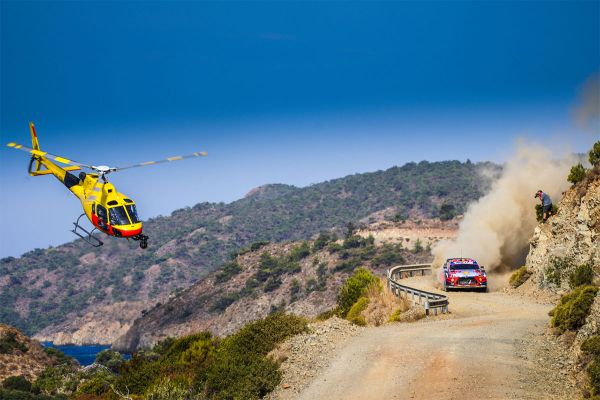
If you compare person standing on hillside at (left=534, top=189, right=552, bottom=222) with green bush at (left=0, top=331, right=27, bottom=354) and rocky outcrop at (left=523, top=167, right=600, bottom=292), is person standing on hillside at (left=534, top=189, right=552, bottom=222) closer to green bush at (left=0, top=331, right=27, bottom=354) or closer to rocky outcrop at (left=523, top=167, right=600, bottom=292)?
rocky outcrop at (left=523, top=167, right=600, bottom=292)

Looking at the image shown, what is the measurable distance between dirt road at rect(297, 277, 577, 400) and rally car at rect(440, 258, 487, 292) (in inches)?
362

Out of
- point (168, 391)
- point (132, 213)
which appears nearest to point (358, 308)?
point (132, 213)

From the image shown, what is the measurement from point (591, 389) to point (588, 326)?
336 centimetres

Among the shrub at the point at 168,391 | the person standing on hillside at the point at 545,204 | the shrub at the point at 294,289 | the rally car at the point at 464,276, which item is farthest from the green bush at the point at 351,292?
the shrub at the point at 294,289

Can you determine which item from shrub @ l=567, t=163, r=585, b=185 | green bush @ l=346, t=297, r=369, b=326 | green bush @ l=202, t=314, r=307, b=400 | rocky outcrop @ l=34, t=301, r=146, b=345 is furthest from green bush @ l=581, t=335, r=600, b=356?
rocky outcrop @ l=34, t=301, r=146, b=345

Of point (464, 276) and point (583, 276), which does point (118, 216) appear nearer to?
point (464, 276)

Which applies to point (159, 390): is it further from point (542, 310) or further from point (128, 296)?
point (128, 296)

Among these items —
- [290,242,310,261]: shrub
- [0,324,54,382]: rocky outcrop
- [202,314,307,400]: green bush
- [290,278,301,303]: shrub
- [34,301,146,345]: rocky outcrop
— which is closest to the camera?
[202,314,307,400]: green bush

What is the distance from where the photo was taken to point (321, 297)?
9925 centimetres

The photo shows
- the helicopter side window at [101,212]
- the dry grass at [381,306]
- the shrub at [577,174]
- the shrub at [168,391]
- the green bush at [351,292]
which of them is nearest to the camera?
the shrub at [168,391]

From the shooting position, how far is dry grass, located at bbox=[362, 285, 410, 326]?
28.2 m

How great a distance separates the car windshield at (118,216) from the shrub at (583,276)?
1903 centimetres

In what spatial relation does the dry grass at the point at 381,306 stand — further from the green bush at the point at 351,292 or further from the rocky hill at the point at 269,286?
the rocky hill at the point at 269,286

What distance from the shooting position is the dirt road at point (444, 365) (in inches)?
675
